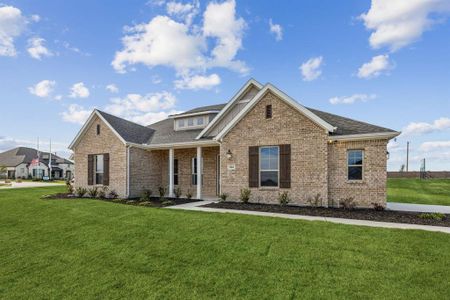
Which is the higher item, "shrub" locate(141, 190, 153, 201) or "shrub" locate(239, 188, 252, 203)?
"shrub" locate(239, 188, 252, 203)

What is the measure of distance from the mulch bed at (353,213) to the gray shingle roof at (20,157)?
62130mm

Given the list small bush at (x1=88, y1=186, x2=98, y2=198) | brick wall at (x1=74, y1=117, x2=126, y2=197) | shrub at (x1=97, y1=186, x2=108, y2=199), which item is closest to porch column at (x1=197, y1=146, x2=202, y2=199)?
brick wall at (x1=74, y1=117, x2=126, y2=197)

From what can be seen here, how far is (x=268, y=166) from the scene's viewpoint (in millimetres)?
12164

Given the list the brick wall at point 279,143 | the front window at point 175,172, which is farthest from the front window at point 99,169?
the brick wall at point 279,143

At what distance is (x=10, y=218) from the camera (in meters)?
9.88

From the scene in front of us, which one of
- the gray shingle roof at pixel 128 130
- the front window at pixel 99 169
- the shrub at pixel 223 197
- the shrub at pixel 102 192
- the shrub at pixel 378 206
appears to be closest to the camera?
the shrub at pixel 378 206

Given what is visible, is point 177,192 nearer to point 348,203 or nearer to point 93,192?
point 93,192

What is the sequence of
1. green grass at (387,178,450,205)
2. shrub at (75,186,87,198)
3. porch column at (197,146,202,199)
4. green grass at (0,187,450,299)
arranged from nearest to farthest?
green grass at (0,187,450,299) < green grass at (387,178,450,205) < porch column at (197,146,202,199) < shrub at (75,186,87,198)

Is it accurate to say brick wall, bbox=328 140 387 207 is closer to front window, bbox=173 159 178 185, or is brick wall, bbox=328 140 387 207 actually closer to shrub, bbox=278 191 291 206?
shrub, bbox=278 191 291 206

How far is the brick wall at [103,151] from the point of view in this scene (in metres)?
15.3

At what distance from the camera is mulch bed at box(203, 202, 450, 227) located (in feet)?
27.4

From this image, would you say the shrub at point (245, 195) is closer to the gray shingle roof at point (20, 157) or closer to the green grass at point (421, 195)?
the green grass at point (421, 195)

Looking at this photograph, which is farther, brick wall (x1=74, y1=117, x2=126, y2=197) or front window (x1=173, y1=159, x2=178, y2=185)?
front window (x1=173, y1=159, x2=178, y2=185)

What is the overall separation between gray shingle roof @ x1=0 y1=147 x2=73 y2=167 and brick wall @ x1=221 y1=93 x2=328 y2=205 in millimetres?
60902
